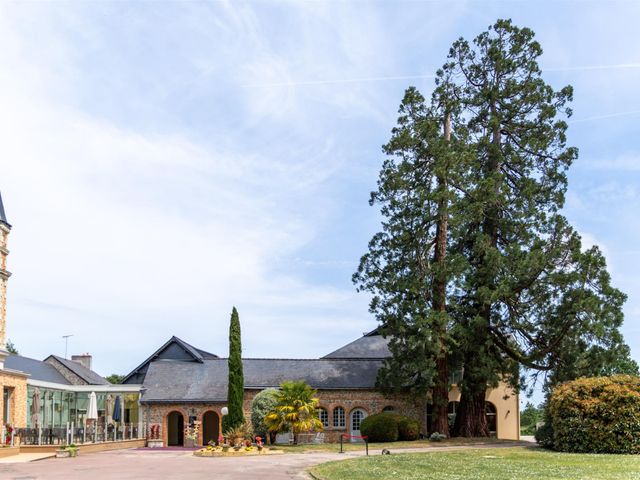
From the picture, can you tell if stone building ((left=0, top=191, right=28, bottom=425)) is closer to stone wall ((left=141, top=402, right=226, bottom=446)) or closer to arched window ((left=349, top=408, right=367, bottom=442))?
stone wall ((left=141, top=402, right=226, bottom=446))

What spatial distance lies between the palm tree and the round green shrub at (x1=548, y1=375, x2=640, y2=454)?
35.4 feet

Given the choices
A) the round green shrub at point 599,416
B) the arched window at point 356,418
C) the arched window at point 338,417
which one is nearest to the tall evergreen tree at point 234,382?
the arched window at point 338,417

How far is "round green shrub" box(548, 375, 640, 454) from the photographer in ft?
84.4

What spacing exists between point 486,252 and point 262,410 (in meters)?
12.6

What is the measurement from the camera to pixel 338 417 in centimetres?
3903

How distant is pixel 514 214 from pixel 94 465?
21754 mm

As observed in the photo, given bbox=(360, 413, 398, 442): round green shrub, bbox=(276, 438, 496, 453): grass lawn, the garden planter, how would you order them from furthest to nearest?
bbox=(360, 413, 398, 442): round green shrub → bbox=(276, 438, 496, 453): grass lawn → the garden planter

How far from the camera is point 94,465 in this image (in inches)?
923

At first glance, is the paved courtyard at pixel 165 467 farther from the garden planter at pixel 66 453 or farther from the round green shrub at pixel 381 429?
the round green shrub at pixel 381 429

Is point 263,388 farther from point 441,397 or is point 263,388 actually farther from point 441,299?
point 441,299

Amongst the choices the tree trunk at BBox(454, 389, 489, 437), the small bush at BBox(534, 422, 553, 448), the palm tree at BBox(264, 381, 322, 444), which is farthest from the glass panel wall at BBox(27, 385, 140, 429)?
the small bush at BBox(534, 422, 553, 448)

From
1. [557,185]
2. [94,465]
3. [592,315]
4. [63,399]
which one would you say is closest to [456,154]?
[557,185]

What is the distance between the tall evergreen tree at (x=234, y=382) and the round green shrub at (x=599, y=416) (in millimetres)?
14689

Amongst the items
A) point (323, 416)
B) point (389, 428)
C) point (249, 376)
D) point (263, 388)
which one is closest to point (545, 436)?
point (389, 428)
